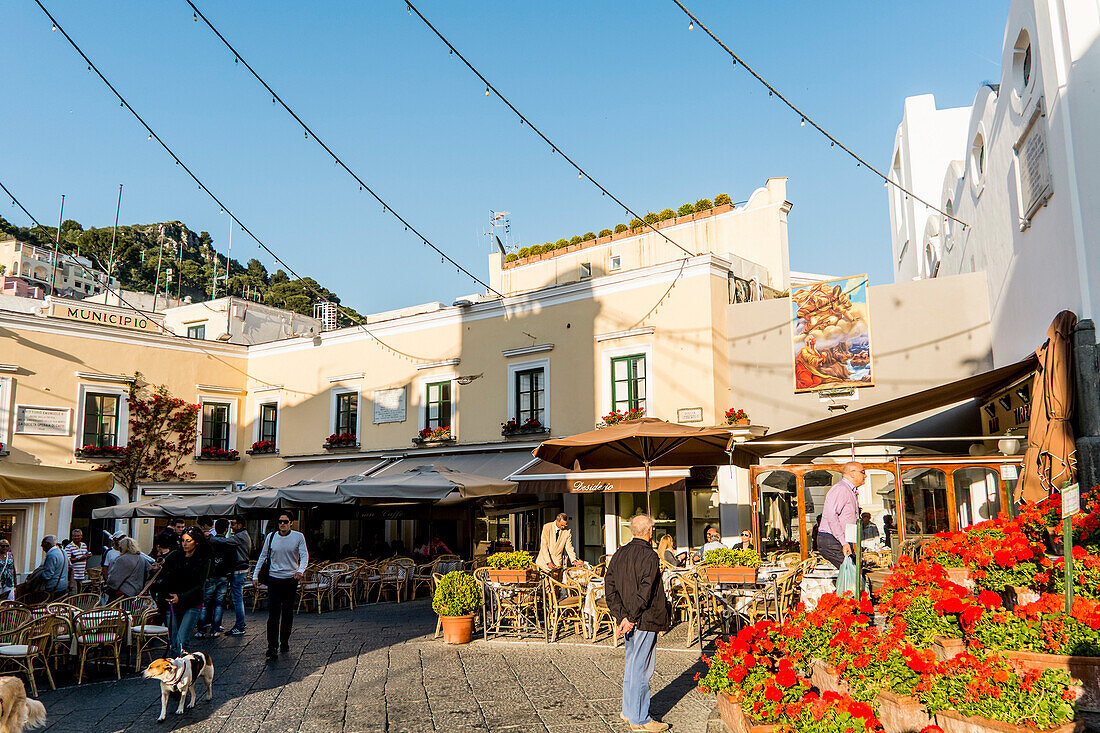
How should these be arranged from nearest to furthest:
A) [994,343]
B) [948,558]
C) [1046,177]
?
1. [948,558]
2. [1046,177]
3. [994,343]

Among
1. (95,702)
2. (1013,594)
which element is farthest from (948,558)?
(95,702)

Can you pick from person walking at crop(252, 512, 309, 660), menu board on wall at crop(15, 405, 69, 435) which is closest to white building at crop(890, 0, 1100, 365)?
person walking at crop(252, 512, 309, 660)

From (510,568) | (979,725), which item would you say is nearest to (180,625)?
(510,568)

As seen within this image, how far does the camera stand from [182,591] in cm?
791

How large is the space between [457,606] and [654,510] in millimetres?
7631

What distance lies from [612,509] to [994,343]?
26.1 ft

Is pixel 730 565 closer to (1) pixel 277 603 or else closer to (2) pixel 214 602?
(1) pixel 277 603

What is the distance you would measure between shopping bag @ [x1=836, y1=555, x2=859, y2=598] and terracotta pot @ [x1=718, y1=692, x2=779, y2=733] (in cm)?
224

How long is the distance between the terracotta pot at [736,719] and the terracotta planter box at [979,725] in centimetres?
89

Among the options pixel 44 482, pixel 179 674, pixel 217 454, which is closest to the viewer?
pixel 179 674

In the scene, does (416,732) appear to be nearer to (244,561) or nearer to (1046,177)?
(244,561)

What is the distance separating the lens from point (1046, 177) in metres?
9.15

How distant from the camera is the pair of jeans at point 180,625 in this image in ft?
25.9

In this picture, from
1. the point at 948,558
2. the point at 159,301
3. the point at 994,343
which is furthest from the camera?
the point at 159,301
